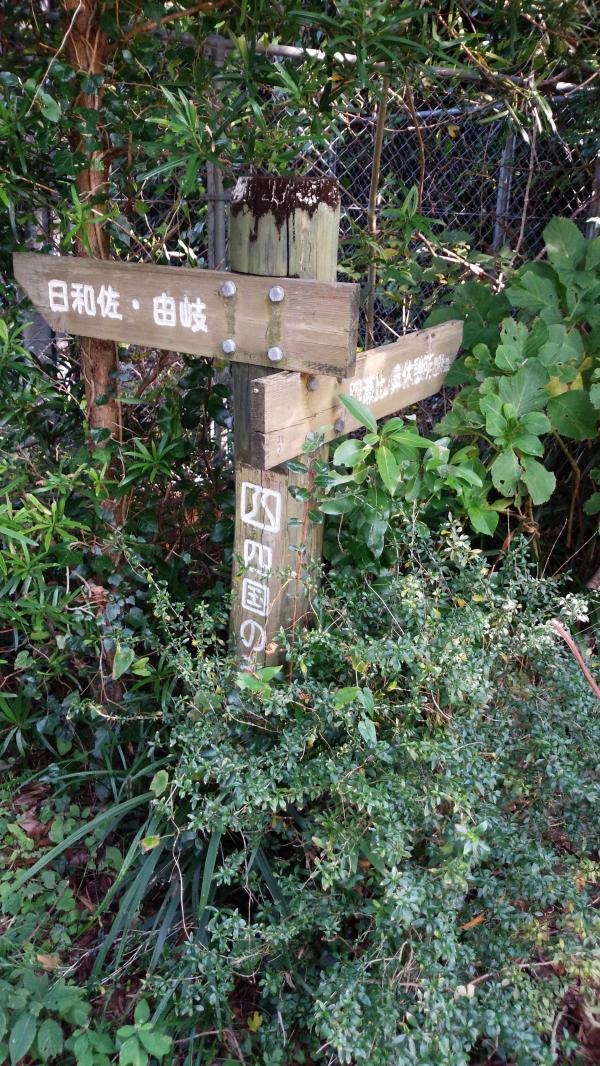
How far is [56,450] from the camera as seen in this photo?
7.42ft

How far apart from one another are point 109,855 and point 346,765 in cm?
94

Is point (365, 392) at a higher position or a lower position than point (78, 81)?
lower

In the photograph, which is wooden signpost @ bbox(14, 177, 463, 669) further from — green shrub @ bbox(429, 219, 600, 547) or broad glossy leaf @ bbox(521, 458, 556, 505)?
broad glossy leaf @ bbox(521, 458, 556, 505)

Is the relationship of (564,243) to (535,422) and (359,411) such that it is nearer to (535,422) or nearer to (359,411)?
(535,422)

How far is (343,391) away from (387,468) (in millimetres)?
245

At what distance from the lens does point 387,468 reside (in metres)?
1.54

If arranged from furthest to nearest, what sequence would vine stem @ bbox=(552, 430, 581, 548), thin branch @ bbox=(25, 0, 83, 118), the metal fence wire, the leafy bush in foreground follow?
1. the metal fence wire
2. vine stem @ bbox=(552, 430, 581, 548)
3. thin branch @ bbox=(25, 0, 83, 118)
4. the leafy bush in foreground

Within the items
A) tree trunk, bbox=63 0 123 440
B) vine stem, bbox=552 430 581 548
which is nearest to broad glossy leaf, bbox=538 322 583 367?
→ vine stem, bbox=552 430 581 548

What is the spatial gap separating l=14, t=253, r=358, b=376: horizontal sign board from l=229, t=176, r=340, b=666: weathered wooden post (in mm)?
18

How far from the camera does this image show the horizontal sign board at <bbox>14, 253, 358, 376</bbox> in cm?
143

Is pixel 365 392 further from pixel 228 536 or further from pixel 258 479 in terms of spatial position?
pixel 228 536

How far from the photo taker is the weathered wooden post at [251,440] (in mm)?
1481

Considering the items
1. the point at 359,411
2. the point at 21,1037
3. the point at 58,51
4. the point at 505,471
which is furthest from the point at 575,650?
the point at 58,51

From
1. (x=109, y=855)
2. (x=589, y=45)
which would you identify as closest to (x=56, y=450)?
(x=109, y=855)
